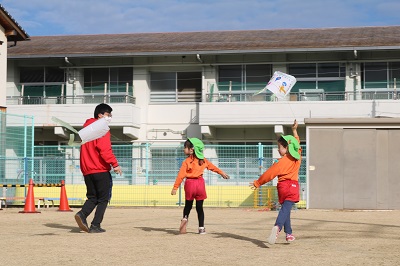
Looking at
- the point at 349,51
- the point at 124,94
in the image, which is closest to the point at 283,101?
the point at 349,51

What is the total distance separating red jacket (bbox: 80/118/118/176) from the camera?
42.6 feet

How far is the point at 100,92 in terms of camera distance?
1384 inches

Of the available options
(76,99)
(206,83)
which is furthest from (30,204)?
(206,83)

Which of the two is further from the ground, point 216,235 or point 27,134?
point 27,134

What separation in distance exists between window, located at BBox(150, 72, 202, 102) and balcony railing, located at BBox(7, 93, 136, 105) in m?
1.11

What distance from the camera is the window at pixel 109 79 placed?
3516cm

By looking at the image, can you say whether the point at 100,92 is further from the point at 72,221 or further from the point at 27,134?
the point at 72,221

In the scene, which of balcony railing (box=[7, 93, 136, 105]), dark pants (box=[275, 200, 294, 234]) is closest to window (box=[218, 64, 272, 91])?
balcony railing (box=[7, 93, 136, 105])

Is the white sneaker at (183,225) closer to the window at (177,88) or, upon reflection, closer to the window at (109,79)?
the window at (177,88)

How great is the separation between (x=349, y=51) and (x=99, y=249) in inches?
925

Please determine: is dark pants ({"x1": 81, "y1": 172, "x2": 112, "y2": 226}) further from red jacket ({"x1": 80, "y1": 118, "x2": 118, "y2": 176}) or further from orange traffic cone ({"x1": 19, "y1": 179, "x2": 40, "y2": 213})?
orange traffic cone ({"x1": 19, "y1": 179, "x2": 40, "y2": 213})

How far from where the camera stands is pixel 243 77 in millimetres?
34406

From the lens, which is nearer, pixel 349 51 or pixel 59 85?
pixel 349 51

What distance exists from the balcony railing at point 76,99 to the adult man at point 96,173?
21030 mm
